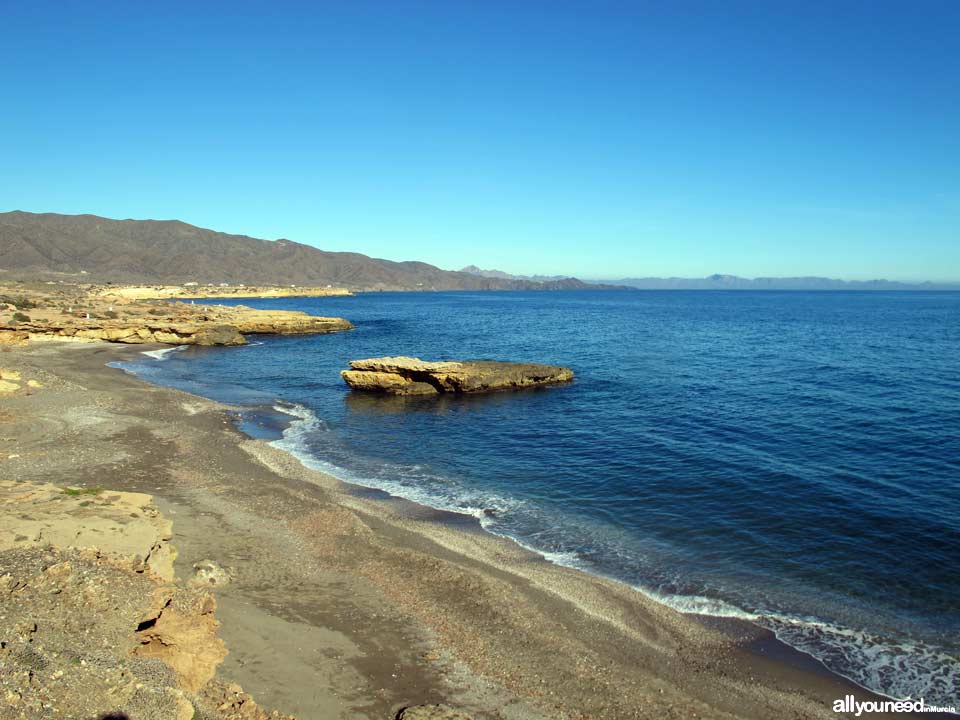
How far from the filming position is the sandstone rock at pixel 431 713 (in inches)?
341

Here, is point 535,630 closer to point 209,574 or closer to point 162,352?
point 209,574

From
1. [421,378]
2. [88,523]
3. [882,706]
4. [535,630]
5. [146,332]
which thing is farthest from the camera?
[146,332]

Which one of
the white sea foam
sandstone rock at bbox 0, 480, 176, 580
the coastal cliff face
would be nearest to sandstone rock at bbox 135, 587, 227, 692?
sandstone rock at bbox 0, 480, 176, 580

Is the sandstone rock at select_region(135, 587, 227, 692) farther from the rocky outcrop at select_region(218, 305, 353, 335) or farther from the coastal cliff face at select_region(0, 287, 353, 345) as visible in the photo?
the rocky outcrop at select_region(218, 305, 353, 335)

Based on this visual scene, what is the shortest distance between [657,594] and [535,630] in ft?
11.9

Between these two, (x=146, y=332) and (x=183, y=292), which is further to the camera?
(x=183, y=292)

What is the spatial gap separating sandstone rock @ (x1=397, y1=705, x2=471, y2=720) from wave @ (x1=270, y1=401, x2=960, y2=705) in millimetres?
6394

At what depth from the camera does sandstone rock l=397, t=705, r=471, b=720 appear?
28.5 feet

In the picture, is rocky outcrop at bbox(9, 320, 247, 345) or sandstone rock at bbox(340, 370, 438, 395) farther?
rocky outcrop at bbox(9, 320, 247, 345)

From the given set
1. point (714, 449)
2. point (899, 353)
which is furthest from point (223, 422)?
point (899, 353)

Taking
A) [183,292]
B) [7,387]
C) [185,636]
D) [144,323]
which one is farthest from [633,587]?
[183,292]

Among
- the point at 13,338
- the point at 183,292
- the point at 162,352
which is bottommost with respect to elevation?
the point at 162,352

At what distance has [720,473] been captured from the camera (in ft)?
70.6

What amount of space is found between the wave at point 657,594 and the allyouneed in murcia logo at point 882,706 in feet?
0.59
